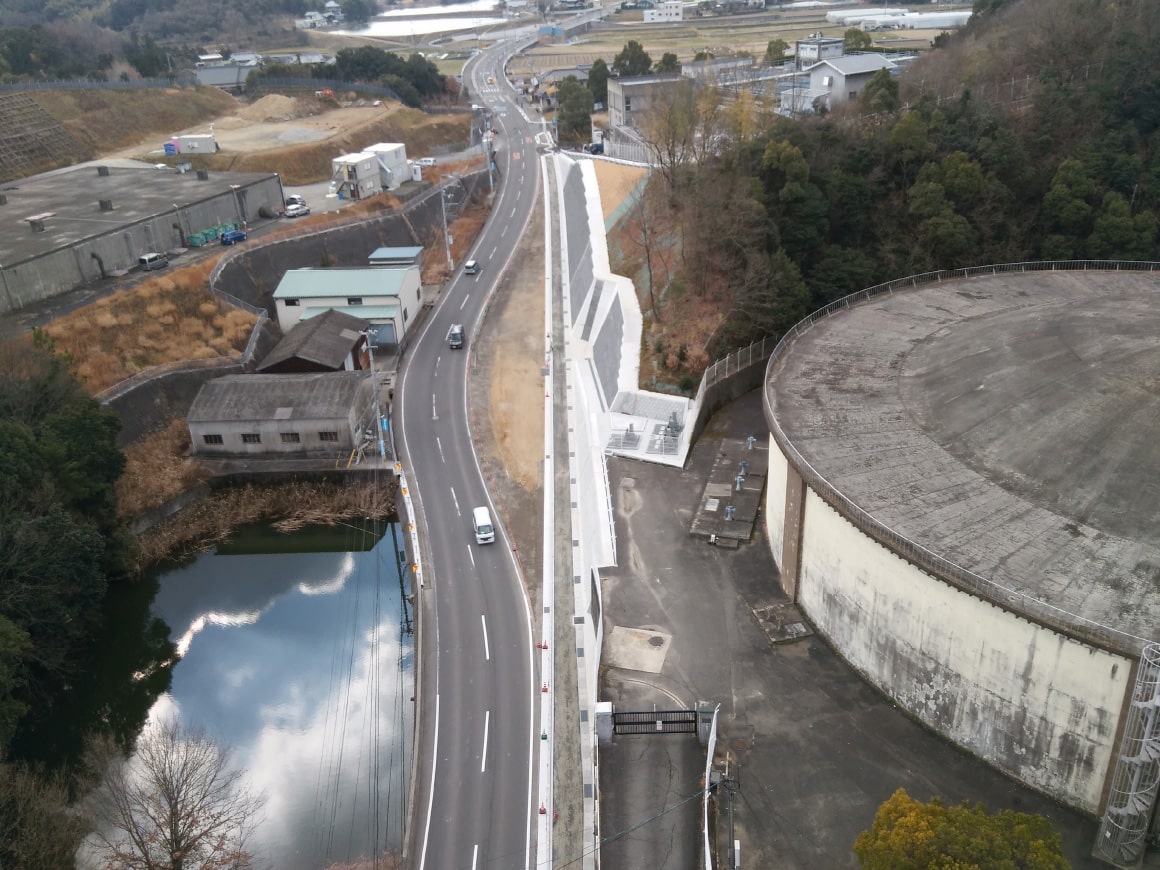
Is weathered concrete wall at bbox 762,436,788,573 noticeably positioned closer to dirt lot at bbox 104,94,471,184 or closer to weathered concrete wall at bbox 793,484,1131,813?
weathered concrete wall at bbox 793,484,1131,813

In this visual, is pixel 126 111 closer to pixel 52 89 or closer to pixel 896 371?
pixel 52 89

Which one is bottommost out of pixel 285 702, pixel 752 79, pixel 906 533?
pixel 285 702

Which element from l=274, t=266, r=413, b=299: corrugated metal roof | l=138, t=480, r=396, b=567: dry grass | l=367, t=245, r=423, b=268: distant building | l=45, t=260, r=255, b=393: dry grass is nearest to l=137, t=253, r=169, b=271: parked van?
l=45, t=260, r=255, b=393: dry grass

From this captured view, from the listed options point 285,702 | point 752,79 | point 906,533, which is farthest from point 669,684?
point 752,79

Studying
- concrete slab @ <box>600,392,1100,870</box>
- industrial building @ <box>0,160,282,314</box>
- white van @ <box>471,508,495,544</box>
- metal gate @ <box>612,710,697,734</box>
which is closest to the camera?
concrete slab @ <box>600,392,1100,870</box>

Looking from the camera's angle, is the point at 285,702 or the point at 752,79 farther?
the point at 752,79
